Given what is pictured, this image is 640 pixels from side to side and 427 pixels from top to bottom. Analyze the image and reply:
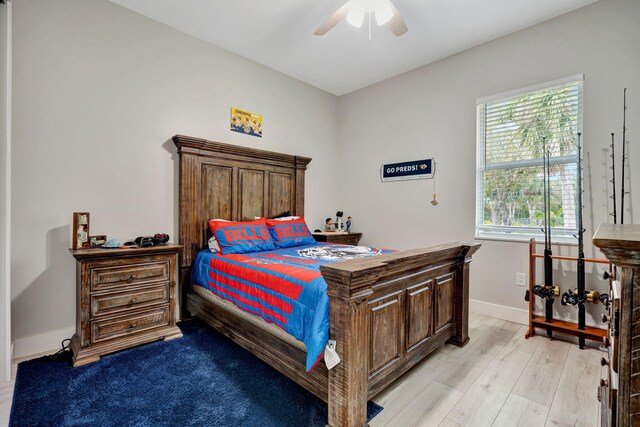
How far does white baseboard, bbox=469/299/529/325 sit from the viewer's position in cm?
292

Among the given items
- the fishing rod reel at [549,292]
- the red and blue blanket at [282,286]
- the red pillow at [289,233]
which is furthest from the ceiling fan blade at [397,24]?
the fishing rod reel at [549,292]

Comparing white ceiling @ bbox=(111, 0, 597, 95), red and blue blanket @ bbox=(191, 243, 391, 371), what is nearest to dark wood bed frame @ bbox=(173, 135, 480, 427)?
red and blue blanket @ bbox=(191, 243, 391, 371)

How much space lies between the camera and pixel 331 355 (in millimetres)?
1420

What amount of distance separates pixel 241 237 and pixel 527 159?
2.96 meters

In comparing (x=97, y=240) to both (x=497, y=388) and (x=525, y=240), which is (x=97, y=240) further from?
(x=525, y=240)

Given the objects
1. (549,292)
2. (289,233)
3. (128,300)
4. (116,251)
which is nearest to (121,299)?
(128,300)

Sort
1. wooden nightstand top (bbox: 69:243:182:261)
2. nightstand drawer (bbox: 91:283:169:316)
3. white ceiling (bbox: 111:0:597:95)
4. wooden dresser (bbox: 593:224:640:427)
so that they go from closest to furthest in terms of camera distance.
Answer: wooden dresser (bbox: 593:224:640:427)
wooden nightstand top (bbox: 69:243:182:261)
nightstand drawer (bbox: 91:283:169:316)
white ceiling (bbox: 111:0:597:95)

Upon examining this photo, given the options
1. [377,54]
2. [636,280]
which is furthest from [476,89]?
[636,280]

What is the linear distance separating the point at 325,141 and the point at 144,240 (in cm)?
288

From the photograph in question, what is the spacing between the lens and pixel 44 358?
218 centimetres

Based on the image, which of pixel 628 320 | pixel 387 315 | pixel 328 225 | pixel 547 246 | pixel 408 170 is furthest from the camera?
pixel 328 225

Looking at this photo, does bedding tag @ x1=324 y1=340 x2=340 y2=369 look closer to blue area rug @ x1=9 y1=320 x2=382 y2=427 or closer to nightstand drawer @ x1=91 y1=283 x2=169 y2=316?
blue area rug @ x1=9 y1=320 x2=382 y2=427

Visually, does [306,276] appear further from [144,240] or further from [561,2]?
[561,2]

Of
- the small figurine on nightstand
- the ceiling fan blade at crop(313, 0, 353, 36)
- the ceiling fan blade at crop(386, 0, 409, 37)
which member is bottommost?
the small figurine on nightstand
